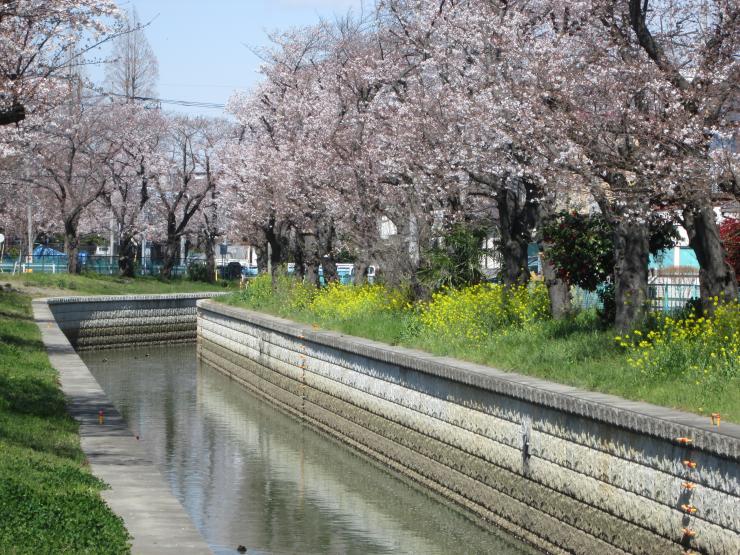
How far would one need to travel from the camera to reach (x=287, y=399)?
27.5m

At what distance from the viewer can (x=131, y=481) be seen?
12.0 metres

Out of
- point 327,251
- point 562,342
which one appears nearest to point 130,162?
point 327,251

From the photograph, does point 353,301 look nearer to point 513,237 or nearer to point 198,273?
point 513,237

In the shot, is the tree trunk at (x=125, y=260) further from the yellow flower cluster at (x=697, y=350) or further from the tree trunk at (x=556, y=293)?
the yellow flower cluster at (x=697, y=350)

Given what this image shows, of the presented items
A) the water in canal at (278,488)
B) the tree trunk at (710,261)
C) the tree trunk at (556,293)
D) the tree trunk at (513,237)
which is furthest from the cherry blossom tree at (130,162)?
the tree trunk at (710,261)

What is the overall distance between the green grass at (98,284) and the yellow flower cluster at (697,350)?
3636 cm

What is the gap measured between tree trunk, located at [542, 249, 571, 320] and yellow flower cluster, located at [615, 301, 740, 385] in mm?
4423

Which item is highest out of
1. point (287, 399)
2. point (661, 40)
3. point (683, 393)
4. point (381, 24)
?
point (381, 24)

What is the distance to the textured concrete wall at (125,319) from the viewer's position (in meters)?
42.2

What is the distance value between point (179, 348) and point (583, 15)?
92.8 feet

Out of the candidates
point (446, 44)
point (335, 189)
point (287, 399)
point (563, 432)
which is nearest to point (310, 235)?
point (335, 189)

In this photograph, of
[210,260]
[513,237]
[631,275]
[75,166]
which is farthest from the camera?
[210,260]

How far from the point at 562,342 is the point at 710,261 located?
8.04ft

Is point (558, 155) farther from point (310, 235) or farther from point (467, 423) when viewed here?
point (310, 235)
